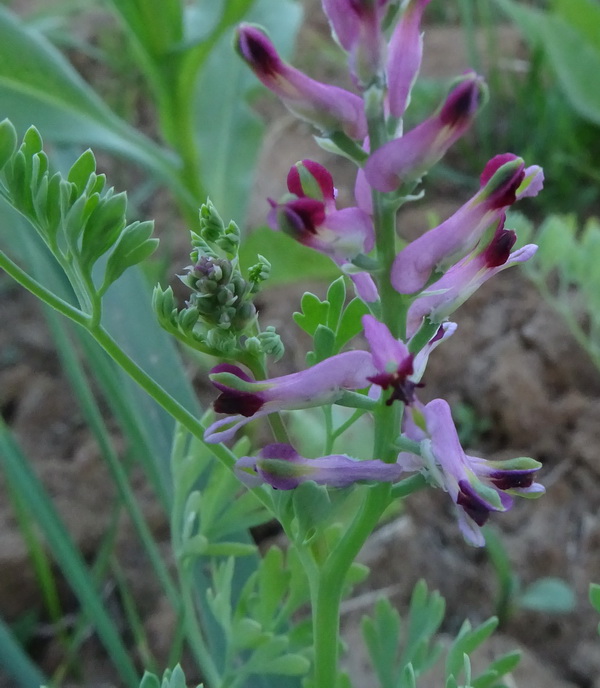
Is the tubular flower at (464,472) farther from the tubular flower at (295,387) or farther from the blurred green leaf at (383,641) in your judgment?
the blurred green leaf at (383,641)

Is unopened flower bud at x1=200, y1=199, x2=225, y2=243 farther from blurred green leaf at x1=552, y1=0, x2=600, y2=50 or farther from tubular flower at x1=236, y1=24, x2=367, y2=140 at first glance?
blurred green leaf at x1=552, y1=0, x2=600, y2=50

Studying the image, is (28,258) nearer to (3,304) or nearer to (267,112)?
(3,304)

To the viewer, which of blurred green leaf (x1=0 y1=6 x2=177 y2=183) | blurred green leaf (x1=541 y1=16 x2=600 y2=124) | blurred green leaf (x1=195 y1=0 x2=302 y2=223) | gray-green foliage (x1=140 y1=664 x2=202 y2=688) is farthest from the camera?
blurred green leaf (x1=541 y1=16 x2=600 y2=124)

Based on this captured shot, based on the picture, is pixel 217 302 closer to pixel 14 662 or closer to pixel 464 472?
pixel 464 472

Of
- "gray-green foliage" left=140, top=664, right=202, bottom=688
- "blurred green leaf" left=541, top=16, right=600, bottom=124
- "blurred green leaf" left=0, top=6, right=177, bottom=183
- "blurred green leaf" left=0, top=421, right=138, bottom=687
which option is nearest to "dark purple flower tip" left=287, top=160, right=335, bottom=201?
"gray-green foliage" left=140, top=664, right=202, bottom=688

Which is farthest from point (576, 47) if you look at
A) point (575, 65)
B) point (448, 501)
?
point (448, 501)
